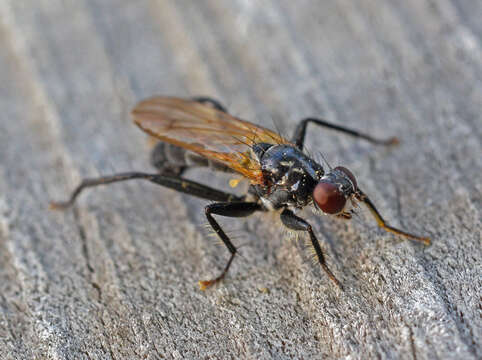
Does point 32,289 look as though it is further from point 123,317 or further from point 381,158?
point 381,158

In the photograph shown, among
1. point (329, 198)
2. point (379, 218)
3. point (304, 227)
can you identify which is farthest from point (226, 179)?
point (379, 218)

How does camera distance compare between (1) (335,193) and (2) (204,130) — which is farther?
(2) (204,130)

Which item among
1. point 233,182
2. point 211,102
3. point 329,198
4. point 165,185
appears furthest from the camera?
point 211,102

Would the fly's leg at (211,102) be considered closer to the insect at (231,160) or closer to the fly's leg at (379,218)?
the insect at (231,160)

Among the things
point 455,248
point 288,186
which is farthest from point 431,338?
point 288,186

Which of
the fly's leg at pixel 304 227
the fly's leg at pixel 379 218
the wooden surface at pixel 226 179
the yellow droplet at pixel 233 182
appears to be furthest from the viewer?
the yellow droplet at pixel 233 182

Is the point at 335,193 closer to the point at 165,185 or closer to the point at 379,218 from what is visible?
the point at 379,218

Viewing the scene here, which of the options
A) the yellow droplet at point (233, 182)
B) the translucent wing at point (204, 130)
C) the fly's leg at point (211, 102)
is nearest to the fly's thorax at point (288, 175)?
the translucent wing at point (204, 130)

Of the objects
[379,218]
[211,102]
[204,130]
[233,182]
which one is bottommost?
[379,218]
